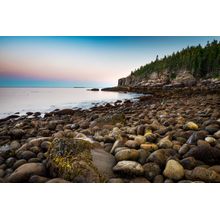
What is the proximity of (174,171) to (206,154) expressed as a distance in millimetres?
409

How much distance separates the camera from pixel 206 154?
2.05m

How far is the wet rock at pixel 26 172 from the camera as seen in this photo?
1888 millimetres

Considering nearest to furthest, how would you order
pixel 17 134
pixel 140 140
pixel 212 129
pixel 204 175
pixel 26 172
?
pixel 204 175 → pixel 26 172 → pixel 140 140 → pixel 212 129 → pixel 17 134

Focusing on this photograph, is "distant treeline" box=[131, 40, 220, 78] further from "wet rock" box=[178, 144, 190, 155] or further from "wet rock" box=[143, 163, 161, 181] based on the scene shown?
"wet rock" box=[143, 163, 161, 181]

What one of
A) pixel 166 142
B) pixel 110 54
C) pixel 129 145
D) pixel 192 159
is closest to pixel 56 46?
pixel 110 54

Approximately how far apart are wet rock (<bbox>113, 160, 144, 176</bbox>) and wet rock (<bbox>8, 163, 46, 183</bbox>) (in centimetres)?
64

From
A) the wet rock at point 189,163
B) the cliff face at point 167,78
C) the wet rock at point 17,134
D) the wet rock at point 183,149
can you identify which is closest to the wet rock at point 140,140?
the wet rock at point 183,149

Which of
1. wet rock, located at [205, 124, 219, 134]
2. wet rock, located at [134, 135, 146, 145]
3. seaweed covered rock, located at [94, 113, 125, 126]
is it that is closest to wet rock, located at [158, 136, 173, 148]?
wet rock, located at [134, 135, 146, 145]

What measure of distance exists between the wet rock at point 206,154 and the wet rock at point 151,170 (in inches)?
13.9

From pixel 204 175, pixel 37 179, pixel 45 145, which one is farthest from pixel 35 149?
pixel 204 175

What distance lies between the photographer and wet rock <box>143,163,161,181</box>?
1.90 metres

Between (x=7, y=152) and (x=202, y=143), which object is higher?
(x=202, y=143)

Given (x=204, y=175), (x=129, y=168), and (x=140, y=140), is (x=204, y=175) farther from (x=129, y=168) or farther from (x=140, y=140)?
(x=140, y=140)
